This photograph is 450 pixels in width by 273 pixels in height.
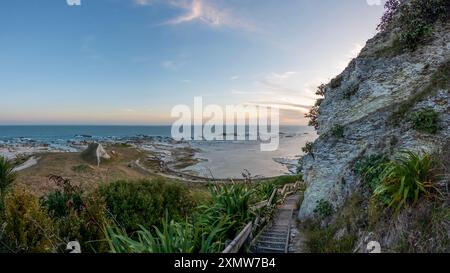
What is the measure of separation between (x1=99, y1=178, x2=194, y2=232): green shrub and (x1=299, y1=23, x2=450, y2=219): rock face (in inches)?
217

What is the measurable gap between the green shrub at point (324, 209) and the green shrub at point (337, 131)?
2420mm

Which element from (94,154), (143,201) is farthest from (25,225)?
(94,154)

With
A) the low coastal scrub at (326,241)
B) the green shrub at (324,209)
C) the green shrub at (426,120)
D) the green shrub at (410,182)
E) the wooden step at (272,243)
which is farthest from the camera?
the green shrub at (324,209)

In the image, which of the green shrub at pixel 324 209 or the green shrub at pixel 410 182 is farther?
the green shrub at pixel 324 209

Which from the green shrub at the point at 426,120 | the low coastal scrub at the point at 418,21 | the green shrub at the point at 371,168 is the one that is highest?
the low coastal scrub at the point at 418,21

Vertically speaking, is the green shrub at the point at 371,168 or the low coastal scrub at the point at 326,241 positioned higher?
the green shrub at the point at 371,168

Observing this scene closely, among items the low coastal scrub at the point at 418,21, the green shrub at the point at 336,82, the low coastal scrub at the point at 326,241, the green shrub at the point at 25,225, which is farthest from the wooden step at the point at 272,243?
the low coastal scrub at the point at 418,21

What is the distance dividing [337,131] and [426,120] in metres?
3.33

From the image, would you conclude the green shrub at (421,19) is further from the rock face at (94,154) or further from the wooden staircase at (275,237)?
the rock face at (94,154)

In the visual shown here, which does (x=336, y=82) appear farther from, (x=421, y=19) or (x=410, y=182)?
(x=410, y=182)

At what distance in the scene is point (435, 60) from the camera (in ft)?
33.3

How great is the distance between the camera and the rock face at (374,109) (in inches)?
355
